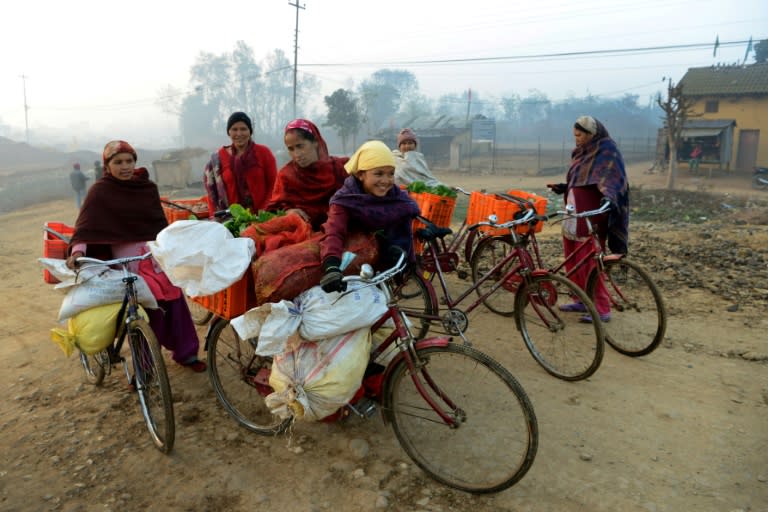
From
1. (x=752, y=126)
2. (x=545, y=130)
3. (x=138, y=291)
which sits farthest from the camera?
(x=545, y=130)

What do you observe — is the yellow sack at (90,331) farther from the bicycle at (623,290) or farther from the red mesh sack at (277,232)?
the bicycle at (623,290)

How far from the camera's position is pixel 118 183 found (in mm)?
3621

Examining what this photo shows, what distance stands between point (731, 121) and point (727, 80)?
8.70ft

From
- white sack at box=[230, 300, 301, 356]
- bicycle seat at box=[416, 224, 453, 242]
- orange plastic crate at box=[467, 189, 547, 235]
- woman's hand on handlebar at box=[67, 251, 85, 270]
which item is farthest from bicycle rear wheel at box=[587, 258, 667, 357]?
woman's hand on handlebar at box=[67, 251, 85, 270]

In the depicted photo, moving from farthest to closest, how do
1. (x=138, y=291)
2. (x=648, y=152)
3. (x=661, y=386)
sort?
(x=648, y=152)
(x=661, y=386)
(x=138, y=291)

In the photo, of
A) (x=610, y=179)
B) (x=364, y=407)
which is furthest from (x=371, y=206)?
(x=610, y=179)

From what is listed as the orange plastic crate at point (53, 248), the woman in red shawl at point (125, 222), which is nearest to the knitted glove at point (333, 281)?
the woman in red shawl at point (125, 222)

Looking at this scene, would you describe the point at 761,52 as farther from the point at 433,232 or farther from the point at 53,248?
the point at 53,248

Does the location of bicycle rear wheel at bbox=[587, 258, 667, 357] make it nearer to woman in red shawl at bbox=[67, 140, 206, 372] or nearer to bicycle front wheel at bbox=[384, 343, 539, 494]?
bicycle front wheel at bbox=[384, 343, 539, 494]

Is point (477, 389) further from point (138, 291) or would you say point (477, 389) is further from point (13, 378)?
point (13, 378)

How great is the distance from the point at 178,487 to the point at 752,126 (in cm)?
3182

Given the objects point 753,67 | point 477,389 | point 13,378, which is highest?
point 753,67

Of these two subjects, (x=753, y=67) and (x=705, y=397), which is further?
(x=753, y=67)

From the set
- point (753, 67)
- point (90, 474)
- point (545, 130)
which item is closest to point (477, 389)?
point (90, 474)
